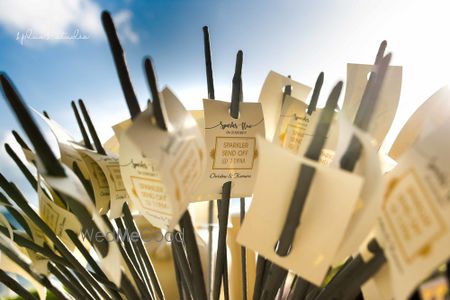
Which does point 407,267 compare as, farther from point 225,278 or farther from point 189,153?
point 225,278

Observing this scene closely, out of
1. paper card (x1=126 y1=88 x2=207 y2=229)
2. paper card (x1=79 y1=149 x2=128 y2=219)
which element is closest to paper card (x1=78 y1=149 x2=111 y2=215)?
paper card (x1=79 y1=149 x2=128 y2=219)

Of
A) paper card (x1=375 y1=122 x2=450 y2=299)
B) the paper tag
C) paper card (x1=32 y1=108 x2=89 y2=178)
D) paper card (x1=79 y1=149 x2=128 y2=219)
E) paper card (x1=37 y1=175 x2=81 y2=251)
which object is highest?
paper card (x1=375 y1=122 x2=450 y2=299)

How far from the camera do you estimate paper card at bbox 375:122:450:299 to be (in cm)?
12

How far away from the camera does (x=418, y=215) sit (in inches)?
5.0

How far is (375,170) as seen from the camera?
134mm

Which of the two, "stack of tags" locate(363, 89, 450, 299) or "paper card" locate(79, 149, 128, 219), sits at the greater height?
"stack of tags" locate(363, 89, 450, 299)

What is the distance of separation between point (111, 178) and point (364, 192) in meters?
0.16

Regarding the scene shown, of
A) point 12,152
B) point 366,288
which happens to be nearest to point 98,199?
point 12,152

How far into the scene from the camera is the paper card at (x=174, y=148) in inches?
5.9

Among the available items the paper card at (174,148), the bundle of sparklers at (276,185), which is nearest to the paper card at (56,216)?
the bundle of sparklers at (276,185)

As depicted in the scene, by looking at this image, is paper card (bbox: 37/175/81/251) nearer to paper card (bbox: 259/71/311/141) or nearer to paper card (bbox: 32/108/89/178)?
paper card (bbox: 32/108/89/178)

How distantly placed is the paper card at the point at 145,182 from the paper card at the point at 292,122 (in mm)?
108

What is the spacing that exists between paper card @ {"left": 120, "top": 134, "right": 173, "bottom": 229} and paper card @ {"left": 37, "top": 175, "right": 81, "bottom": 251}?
0.19 feet

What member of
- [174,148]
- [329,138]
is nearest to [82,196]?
[174,148]
